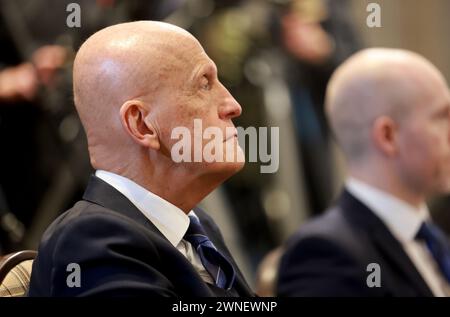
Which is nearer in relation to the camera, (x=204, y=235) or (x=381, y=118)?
(x=204, y=235)

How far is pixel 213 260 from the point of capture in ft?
4.73

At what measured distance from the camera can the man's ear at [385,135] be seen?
2066 mm

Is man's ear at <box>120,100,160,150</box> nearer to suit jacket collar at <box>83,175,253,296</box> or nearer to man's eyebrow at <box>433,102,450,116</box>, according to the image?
suit jacket collar at <box>83,175,253,296</box>

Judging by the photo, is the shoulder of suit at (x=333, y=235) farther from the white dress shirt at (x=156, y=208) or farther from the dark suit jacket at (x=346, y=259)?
the white dress shirt at (x=156, y=208)

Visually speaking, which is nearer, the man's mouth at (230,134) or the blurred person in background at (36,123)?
the man's mouth at (230,134)

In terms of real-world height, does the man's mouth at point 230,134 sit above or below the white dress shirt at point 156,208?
above

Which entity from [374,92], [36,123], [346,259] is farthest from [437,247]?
[36,123]

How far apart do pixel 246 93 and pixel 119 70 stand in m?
1.18

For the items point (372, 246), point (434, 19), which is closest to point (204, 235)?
point (372, 246)

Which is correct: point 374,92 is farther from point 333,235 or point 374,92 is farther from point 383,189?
point 333,235

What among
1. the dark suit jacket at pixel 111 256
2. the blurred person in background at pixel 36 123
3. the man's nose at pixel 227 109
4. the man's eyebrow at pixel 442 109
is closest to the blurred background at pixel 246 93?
the blurred person in background at pixel 36 123
